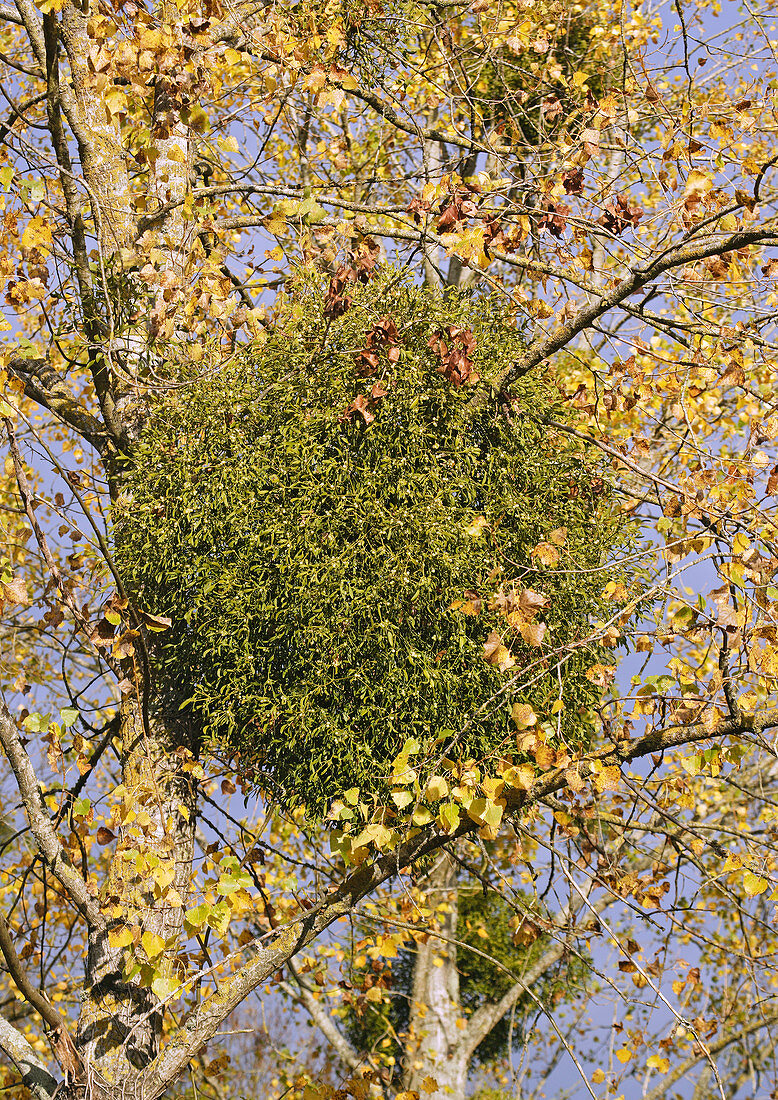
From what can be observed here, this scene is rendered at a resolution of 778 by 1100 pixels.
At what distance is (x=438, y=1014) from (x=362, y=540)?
436cm

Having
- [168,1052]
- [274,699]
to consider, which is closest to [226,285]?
[274,699]

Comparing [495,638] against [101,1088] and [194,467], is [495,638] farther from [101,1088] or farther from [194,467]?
[101,1088]

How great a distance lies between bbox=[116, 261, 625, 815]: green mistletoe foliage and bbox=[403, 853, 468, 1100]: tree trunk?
310 centimetres

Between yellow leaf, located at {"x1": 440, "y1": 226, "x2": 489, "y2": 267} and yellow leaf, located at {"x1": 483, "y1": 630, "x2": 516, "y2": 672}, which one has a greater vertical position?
yellow leaf, located at {"x1": 440, "y1": 226, "x2": 489, "y2": 267}

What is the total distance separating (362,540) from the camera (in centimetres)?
267

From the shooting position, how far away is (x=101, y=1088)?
266 cm

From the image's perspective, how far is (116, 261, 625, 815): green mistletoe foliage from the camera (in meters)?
2.64

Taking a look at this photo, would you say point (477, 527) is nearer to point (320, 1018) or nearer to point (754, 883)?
point (754, 883)

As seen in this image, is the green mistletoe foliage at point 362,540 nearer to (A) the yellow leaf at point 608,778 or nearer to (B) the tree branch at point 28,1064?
(A) the yellow leaf at point 608,778

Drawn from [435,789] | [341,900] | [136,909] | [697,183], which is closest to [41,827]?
[136,909]

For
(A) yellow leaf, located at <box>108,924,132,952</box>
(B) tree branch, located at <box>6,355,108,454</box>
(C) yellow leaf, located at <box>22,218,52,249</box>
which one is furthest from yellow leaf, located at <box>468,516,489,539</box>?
(C) yellow leaf, located at <box>22,218,52,249</box>

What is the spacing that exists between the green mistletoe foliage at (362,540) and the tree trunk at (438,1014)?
310 cm

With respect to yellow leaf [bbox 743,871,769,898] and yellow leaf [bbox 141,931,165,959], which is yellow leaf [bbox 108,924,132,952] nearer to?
yellow leaf [bbox 141,931,165,959]

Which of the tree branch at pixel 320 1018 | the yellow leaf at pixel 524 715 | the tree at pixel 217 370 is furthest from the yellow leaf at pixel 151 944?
the tree branch at pixel 320 1018
